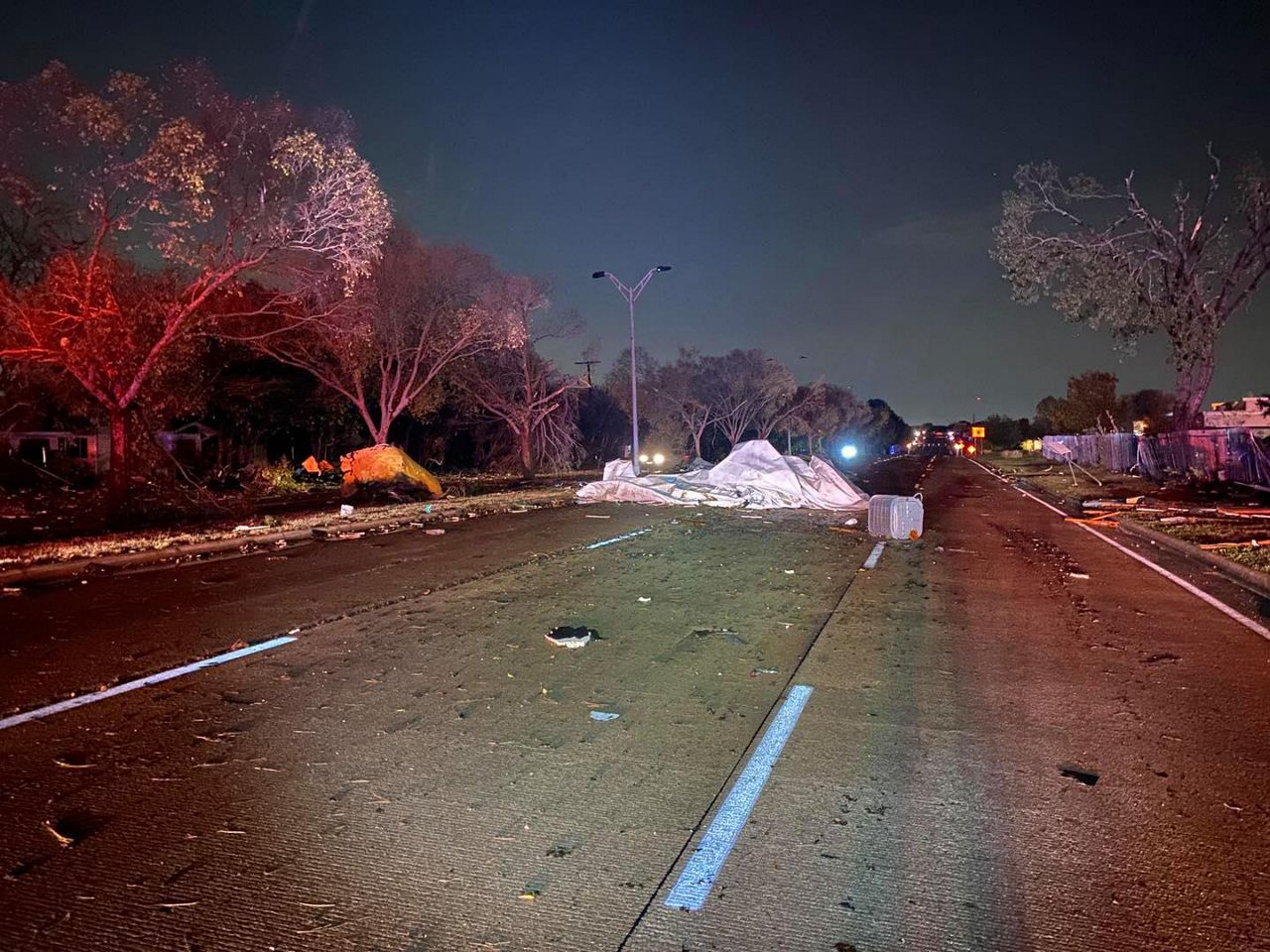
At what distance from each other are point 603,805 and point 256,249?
17.1 meters

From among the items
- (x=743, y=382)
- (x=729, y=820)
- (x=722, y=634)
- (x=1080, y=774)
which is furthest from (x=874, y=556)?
(x=743, y=382)

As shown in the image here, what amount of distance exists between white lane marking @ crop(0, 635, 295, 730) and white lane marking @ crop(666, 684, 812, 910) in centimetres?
455

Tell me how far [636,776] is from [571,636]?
129 inches

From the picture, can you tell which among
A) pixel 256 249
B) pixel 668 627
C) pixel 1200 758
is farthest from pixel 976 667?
pixel 256 249

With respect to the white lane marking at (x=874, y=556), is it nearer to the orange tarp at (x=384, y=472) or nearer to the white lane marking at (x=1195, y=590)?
the white lane marking at (x=1195, y=590)

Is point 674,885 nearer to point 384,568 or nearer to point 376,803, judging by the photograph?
point 376,803

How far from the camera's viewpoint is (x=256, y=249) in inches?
719

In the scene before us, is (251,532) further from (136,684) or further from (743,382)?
(743,382)

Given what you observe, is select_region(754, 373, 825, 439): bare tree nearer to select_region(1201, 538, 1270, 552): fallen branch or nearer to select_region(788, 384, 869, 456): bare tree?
select_region(788, 384, 869, 456): bare tree

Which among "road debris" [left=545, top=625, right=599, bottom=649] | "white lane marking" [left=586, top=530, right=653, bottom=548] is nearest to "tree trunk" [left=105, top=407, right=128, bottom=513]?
"white lane marking" [left=586, top=530, right=653, bottom=548]

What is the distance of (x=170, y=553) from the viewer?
14.2 meters

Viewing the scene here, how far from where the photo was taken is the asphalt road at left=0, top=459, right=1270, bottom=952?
3.40m

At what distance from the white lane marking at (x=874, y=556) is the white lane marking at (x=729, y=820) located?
739 centimetres

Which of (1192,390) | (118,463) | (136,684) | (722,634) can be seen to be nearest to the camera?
(136,684)
